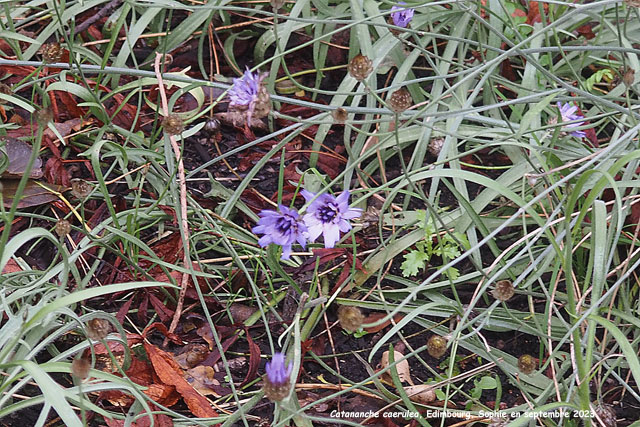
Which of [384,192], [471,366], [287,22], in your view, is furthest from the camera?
[287,22]

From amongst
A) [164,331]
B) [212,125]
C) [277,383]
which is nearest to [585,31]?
[212,125]

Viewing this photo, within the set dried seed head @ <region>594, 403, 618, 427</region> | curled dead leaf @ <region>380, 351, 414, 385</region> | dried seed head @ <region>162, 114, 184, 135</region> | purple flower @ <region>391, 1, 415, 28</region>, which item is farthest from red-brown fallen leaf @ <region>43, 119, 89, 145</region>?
dried seed head @ <region>594, 403, 618, 427</region>


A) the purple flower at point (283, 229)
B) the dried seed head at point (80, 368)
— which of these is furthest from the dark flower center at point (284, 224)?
the dried seed head at point (80, 368)

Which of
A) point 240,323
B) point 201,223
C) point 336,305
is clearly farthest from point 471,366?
point 201,223

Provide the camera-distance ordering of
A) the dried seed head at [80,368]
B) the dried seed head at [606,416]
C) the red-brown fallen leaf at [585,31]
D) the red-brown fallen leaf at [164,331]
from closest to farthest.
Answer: the dried seed head at [80,368] < the dried seed head at [606,416] < the red-brown fallen leaf at [164,331] < the red-brown fallen leaf at [585,31]

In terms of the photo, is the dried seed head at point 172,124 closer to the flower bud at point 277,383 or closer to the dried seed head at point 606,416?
the flower bud at point 277,383

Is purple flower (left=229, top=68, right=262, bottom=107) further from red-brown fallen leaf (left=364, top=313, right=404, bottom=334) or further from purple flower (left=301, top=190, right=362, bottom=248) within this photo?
red-brown fallen leaf (left=364, top=313, right=404, bottom=334)

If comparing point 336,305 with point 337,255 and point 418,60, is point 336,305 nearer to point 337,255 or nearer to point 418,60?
point 337,255
